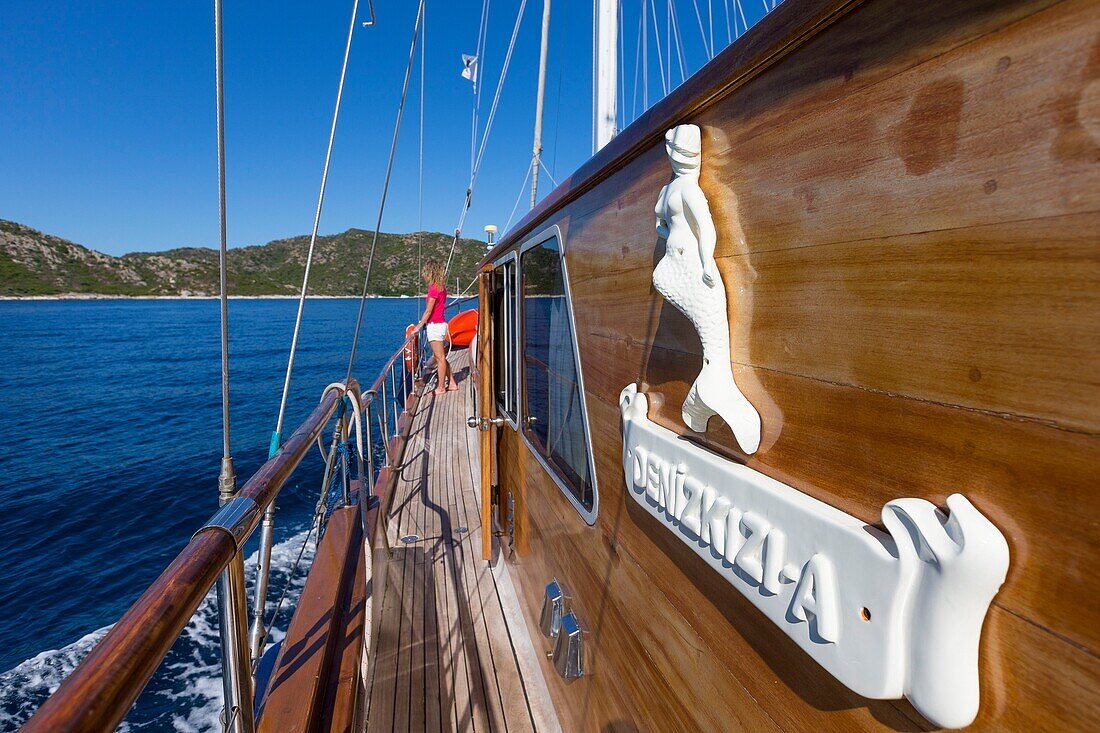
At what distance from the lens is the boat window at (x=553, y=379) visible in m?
1.55

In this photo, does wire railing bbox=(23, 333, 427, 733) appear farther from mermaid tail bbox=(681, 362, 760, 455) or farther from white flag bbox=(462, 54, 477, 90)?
white flag bbox=(462, 54, 477, 90)

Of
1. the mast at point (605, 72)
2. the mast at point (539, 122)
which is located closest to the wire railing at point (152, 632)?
the mast at point (605, 72)

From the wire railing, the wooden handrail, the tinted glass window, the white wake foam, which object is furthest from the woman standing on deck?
the wooden handrail

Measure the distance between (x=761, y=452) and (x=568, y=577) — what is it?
1.18 meters

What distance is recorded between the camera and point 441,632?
8.10ft

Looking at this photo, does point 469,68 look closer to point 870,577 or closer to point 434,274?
point 434,274

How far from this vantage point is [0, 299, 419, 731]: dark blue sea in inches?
168

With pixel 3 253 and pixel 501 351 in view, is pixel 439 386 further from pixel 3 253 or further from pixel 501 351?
pixel 3 253

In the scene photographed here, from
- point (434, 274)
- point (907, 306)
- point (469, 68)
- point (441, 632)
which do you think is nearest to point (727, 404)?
point (907, 306)

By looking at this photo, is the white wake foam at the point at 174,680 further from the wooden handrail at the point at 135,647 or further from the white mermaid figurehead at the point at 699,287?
the white mermaid figurehead at the point at 699,287

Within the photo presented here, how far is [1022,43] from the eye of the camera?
393 mm

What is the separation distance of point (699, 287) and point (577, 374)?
0.76m

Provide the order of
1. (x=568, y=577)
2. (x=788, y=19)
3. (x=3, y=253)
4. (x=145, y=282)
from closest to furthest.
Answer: (x=788, y=19)
(x=568, y=577)
(x=3, y=253)
(x=145, y=282)

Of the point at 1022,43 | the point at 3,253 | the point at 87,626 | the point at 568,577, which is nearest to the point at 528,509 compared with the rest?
the point at 568,577
